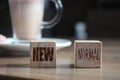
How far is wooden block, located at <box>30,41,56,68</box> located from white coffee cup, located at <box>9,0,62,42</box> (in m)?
0.28

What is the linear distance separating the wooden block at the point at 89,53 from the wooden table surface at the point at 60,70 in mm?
18

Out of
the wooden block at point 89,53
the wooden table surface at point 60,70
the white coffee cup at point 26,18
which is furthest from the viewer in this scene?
the white coffee cup at point 26,18

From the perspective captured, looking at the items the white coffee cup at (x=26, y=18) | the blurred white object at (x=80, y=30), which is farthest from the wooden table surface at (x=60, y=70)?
the blurred white object at (x=80, y=30)

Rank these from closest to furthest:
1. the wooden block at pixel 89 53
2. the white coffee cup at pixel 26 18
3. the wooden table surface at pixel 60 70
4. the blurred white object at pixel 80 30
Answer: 1. the wooden table surface at pixel 60 70
2. the wooden block at pixel 89 53
3. the white coffee cup at pixel 26 18
4. the blurred white object at pixel 80 30

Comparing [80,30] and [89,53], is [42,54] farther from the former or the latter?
[80,30]

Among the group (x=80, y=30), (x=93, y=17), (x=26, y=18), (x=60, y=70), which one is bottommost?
(x=60, y=70)

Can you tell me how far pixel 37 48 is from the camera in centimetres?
73

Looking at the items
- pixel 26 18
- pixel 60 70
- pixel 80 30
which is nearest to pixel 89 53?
pixel 60 70

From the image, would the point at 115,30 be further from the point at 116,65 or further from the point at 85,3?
the point at 116,65

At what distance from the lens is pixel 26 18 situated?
3.34ft

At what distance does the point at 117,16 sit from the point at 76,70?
8.89ft

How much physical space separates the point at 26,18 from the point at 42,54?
0.31m

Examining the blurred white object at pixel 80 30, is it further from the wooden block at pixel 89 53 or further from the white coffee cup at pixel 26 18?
the wooden block at pixel 89 53

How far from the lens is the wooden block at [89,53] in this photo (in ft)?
2.38
